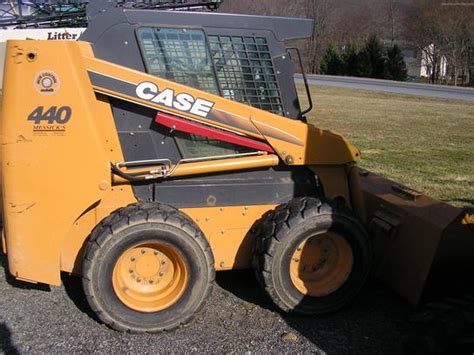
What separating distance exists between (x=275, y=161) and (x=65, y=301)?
1.84 metres

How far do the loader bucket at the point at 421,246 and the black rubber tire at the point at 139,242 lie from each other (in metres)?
1.44

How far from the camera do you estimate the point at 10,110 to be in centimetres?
357

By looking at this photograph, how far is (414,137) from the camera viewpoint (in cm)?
1266

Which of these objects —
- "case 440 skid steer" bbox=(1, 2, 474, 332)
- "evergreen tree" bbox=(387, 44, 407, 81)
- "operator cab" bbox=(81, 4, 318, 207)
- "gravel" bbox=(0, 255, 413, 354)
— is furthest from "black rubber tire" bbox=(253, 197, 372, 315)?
"evergreen tree" bbox=(387, 44, 407, 81)

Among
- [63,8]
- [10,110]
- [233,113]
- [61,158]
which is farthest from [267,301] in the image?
[63,8]

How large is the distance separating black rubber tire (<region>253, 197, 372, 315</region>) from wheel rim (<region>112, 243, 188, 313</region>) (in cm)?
57

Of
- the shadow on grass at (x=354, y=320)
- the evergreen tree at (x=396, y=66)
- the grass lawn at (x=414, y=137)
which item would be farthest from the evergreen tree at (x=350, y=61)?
the shadow on grass at (x=354, y=320)

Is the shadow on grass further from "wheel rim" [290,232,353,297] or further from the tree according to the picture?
the tree

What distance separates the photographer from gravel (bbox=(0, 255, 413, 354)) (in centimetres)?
367

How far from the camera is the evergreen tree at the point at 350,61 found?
46.0 m

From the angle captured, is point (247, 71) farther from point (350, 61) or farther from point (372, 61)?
point (350, 61)

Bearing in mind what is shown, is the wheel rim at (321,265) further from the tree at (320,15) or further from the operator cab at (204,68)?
the tree at (320,15)

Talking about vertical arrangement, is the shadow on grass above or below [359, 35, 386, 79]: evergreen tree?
above

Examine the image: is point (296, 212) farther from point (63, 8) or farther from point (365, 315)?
point (63, 8)
